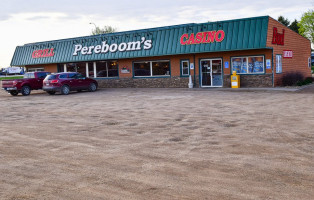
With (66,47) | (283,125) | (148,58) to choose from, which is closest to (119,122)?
(283,125)

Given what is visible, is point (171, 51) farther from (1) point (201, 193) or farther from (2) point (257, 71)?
(1) point (201, 193)

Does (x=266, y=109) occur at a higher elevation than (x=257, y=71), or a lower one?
lower

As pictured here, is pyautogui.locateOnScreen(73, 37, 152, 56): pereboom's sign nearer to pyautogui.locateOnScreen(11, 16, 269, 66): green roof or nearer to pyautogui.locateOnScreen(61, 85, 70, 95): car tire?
pyautogui.locateOnScreen(11, 16, 269, 66): green roof

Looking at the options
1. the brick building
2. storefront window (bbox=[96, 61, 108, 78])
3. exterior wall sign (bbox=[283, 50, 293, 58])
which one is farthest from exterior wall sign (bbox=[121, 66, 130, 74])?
exterior wall sign (bbox=[283, 50, 293, 58])

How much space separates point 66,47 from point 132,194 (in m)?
32.0

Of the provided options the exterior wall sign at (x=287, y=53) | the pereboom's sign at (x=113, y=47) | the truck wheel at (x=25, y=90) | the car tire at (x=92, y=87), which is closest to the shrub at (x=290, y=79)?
the exterior wall sign at (x=287, y=53)

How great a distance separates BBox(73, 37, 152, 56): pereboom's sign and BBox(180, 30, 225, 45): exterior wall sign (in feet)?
10.6

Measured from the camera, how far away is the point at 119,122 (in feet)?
39.0

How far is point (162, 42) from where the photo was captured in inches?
1135

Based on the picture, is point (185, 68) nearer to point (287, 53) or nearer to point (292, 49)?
point (287, 53)

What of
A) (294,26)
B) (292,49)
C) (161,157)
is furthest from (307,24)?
(161,157)

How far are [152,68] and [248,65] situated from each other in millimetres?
8521

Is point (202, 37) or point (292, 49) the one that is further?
point (292, 49)

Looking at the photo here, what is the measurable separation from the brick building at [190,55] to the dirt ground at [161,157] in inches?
513
